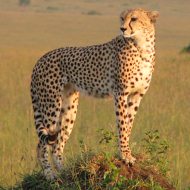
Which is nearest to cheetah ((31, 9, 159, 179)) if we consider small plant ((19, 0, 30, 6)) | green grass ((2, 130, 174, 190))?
green grass ((2, 130, 174, 190))

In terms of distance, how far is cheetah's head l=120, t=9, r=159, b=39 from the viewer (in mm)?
5910

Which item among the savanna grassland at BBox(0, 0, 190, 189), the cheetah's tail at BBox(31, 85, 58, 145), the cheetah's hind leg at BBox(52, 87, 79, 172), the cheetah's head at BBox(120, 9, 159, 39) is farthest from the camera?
the savanna grassland at BBox(0, 0, 190, 189)

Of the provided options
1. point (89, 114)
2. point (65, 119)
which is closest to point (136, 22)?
point (65, 119)

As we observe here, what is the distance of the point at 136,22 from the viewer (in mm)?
5973

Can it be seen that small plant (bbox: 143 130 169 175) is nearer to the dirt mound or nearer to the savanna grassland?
the dirt mound

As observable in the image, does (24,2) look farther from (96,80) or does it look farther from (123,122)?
(123,122)

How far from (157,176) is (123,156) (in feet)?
1.07

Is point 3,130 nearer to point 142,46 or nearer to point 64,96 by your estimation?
point 64,96

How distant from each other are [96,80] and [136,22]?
2.52 feet

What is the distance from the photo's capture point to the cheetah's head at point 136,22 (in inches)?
233

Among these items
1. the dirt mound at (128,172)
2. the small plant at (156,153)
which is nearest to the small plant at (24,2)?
the small plant at (156,153)

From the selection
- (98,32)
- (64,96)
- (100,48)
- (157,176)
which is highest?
(100,48)

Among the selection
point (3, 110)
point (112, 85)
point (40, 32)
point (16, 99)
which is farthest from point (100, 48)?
point (40, 32)

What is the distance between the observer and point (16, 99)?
12602 millimetres
